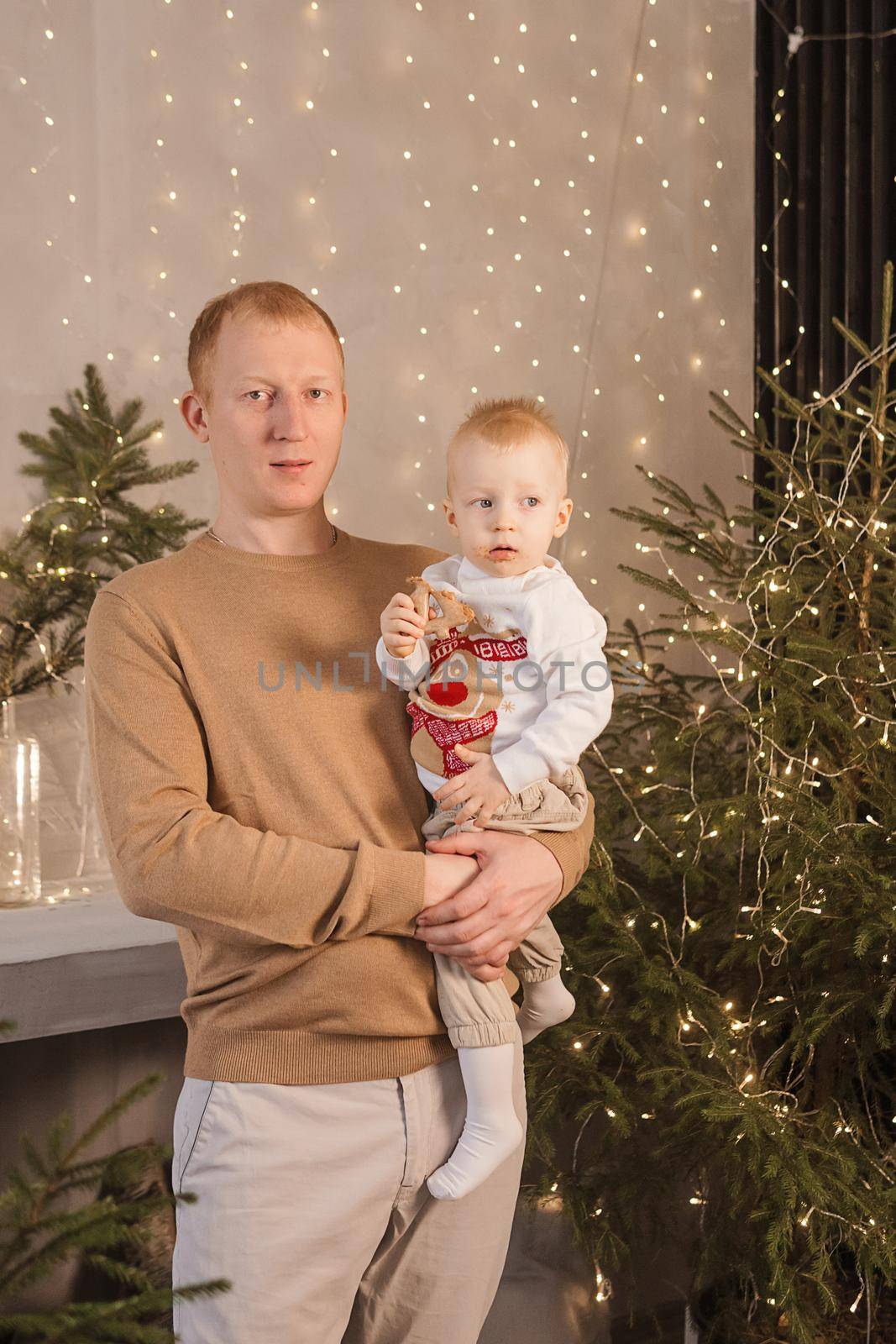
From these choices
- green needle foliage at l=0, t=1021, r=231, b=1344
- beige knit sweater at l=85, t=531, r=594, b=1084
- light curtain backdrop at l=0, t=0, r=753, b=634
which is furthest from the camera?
light curtain backdrop at l=0, t=0, r=753, b=634

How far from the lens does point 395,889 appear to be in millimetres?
1325

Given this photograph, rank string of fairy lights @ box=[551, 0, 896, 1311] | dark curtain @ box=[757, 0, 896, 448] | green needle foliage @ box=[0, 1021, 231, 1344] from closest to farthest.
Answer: green needle foliage @ box=[0, 1021, 231, 1344]
string of fairy lights @ box=[551, 0, 896, 1311]
dark curtain @ box=[757, 0, 896, 448]

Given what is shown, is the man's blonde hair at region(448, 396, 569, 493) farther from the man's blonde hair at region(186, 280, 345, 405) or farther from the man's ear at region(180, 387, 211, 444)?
the man's ear at region(180, 387, 211, 444)

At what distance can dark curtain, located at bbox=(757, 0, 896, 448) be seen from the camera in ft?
10.00

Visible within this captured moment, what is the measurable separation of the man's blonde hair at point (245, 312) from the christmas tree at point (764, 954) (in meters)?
0.91

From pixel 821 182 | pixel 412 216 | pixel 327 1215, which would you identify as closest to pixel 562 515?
pixel 327 1215

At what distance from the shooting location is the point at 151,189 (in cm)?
248

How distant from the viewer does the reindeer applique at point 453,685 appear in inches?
58.1

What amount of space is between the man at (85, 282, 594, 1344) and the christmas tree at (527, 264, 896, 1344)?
1.83ft

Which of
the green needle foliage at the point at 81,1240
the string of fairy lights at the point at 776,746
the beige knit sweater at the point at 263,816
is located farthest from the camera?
the string of fairy lights at the point at 776,746

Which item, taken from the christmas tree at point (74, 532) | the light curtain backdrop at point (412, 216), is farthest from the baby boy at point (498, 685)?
the light curtain backdrop at point (412, 216)

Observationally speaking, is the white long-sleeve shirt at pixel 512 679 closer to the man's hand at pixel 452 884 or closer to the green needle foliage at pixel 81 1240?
the man's hand at pixel 452 884

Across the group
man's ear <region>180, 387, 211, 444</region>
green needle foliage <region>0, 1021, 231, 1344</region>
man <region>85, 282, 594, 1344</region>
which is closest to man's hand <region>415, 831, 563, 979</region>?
man <region>85, 282, 594, 1344</region>

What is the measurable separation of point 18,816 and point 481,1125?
1.19 meters
